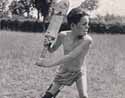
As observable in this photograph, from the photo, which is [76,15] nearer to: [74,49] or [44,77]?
[74,49]

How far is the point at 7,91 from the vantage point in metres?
9.59

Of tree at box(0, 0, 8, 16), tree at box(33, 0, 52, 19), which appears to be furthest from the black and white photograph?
tree at box(0, 0, 8, 16)

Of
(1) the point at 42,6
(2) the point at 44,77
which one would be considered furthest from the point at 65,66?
(1) the point at 42,6

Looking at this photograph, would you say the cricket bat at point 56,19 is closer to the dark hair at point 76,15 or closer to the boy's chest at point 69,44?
the dark hair at point 76,15

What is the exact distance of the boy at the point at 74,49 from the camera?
211 inches

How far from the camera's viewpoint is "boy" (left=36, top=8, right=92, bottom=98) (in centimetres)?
535

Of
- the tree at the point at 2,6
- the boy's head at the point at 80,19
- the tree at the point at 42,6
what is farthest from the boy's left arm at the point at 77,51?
the tree at the point at 2,6

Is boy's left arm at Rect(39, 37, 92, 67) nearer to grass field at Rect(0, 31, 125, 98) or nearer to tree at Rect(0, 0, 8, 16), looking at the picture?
grass field at Rect(0, 31, 125, 98)

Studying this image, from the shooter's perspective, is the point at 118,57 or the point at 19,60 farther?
the point at 118,57

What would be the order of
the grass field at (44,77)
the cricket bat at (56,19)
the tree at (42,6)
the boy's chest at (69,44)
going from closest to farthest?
1. the cricket bat at (56,19)
2. the boy's chest at (69,44)
3. the grass field at (44,77)
4. the tree at (42,6)

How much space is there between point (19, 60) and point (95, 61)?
8.83 ft

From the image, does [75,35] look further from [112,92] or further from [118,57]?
[118,57]

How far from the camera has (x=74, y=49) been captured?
5.41m

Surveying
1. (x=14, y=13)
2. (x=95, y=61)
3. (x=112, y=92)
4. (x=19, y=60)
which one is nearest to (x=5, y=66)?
(x=19, y=60)
